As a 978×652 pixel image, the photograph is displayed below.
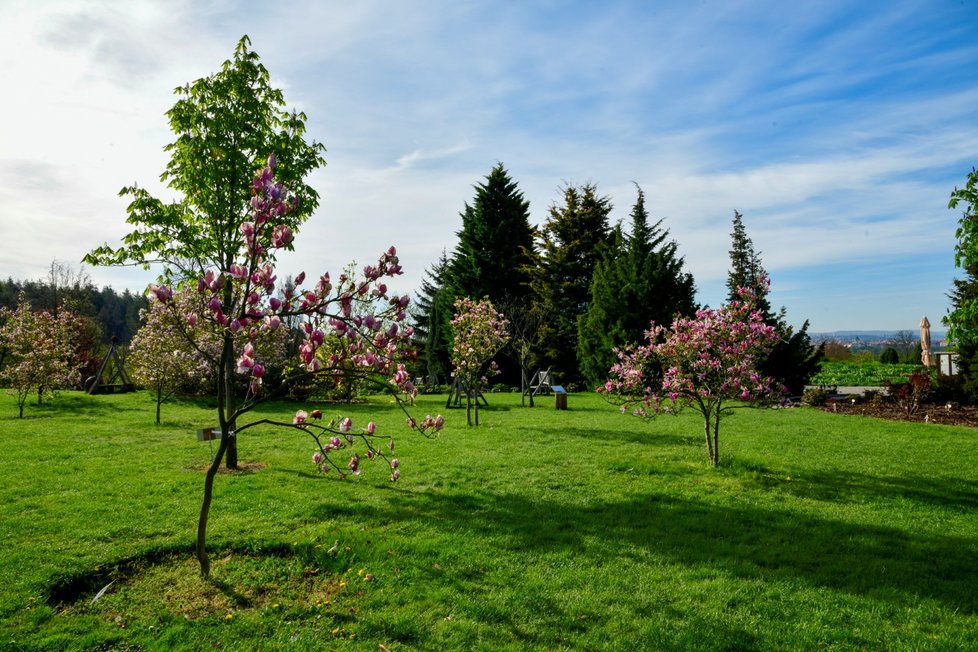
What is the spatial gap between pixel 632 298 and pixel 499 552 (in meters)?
18.2

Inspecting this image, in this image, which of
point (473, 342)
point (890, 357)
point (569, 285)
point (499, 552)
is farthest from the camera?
point (890, 357)

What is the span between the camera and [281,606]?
4.28 m

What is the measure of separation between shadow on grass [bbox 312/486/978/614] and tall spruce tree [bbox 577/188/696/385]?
1549 centimetres

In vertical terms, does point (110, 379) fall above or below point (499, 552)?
above

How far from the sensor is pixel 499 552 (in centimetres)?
536

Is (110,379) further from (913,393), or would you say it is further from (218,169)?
(913,393)

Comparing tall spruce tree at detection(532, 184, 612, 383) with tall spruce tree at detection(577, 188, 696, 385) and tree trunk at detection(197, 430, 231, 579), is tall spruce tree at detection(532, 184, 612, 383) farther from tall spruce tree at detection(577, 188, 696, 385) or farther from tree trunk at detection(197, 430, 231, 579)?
tree trunk at detection(197, 430, 231, 579)

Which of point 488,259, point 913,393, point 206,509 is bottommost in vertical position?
point 206,509

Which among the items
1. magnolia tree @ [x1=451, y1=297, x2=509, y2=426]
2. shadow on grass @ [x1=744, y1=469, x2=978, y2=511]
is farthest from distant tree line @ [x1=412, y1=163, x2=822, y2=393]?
shadow on grass @ [x1=744, y1=469, x2=978, y2=511]

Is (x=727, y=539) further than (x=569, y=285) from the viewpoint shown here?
No

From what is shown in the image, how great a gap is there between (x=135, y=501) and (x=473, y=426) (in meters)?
8.21

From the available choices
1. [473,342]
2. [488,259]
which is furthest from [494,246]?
[473,342]

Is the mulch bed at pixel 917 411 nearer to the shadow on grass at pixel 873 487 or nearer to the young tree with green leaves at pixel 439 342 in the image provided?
the shadow on grass at pixel 873 487

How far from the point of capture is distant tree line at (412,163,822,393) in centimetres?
2211
